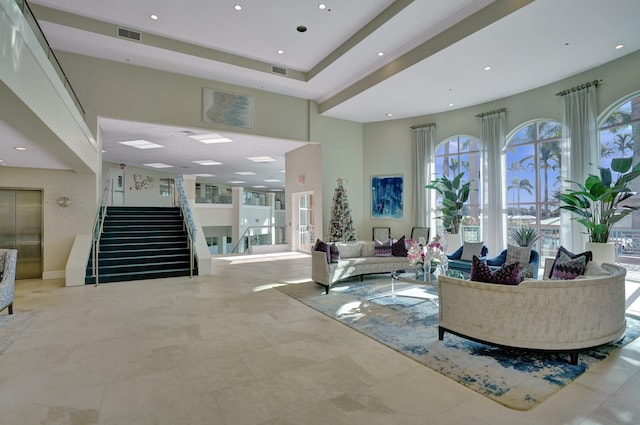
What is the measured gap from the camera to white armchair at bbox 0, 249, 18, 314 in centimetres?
465

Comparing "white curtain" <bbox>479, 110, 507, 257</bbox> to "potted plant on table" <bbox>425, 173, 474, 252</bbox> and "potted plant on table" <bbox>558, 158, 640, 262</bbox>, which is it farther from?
"potted plant on table" <bbox>558, 158, 640, 262</bbox>

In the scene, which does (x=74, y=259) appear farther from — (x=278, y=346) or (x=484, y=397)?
(x=484, y=397)

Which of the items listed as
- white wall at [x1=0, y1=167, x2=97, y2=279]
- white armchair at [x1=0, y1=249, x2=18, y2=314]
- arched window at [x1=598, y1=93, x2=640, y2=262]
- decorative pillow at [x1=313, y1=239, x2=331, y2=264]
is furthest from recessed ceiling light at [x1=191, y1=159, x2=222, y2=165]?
arched window at [x1=598, y1=93, x2=640, y2=262]

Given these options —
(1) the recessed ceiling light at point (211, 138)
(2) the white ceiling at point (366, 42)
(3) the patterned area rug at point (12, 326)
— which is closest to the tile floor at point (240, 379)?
(3) the patterned area rug at point (12, 326)

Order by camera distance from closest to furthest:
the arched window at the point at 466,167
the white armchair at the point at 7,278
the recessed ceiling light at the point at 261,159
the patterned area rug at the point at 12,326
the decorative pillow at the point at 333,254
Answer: the patterned area rug at the point at 12,326
the white armchair at the point at 7,278
the decorative pillow at the point at 333,254
the arched window at the point at 466,167
the recessed ceiling light at the point at 261,159

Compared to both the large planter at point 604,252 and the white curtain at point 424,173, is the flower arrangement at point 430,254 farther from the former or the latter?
the white curtain at point 424,173

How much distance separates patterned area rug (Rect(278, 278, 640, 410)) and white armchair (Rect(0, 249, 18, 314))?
4.36 meters

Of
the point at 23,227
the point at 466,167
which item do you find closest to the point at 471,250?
the point at 466,167

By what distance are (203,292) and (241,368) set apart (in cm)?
352

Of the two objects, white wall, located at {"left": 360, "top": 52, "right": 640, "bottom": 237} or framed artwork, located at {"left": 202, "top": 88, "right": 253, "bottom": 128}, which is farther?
framed artwork, located at {"left": 202, "top": 88, "right": 253, "bottom": 128}

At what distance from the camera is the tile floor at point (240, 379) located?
2451 mm

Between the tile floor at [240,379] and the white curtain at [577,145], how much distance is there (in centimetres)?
457

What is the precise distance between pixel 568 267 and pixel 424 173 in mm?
6675

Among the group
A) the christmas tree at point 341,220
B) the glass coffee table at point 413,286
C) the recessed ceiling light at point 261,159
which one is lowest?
the glass coffee table at point 413,286
